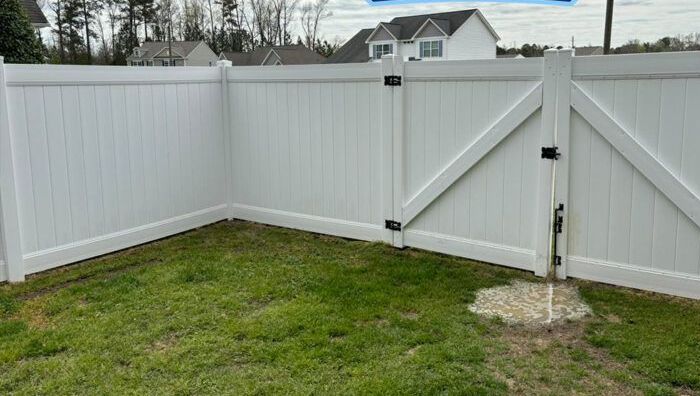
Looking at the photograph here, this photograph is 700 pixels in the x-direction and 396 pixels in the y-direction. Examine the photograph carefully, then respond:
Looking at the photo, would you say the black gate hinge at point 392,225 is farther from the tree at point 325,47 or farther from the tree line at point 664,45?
the tree at point 325,47

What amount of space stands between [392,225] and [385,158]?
0.60m

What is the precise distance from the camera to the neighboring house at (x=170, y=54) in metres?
40.4

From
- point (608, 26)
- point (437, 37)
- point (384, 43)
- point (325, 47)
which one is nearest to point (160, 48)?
point (325, 47)

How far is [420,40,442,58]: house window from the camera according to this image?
3266 centimetres

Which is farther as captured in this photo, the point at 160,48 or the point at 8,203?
the point at 160,48

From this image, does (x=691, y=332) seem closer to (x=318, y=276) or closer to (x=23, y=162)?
(x=318, y=276)

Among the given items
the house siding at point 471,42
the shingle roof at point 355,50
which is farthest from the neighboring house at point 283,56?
the house siding at point 471,42

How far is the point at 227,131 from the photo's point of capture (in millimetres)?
6582

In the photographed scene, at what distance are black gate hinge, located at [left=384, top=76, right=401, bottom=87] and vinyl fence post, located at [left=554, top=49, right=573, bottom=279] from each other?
1.36 m

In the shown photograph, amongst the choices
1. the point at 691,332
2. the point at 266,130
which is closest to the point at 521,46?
the point at 266,130

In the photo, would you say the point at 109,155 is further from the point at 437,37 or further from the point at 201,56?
the point at 201,56

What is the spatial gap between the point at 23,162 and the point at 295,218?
2.50 metres

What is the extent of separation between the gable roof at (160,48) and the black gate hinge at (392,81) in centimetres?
3808

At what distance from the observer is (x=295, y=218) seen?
6270mm
